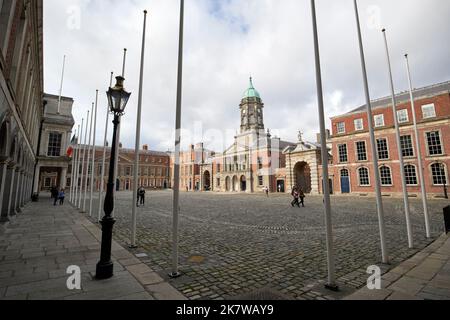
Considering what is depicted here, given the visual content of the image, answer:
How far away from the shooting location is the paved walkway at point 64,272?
3684 mm

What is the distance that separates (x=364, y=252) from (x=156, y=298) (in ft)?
18.4

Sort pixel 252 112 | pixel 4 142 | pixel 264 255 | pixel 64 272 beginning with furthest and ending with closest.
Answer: pixel 252 112, pixel 4 142, pixel 264 255, pixel 64 272

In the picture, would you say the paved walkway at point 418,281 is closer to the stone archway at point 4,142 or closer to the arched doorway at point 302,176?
the stone archway at point 4,142

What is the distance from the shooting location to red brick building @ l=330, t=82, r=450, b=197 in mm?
24844

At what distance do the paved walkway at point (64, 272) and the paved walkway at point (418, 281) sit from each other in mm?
3322

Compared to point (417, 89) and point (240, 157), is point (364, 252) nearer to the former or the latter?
point (417, 89)

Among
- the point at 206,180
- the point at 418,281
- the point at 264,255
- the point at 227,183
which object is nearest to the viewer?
the point at 418,281

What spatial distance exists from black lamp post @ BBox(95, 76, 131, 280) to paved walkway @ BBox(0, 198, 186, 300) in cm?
25

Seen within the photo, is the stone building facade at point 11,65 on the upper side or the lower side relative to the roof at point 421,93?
lower

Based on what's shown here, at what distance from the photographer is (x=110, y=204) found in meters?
4.88

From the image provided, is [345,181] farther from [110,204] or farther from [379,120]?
[110,204]

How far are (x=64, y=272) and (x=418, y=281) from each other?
23.2 feet

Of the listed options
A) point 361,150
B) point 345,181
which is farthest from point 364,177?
point 361,150

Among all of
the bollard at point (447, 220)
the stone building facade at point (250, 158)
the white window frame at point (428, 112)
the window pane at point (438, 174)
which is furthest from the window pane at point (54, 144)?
the window pane at point (438, 174)
